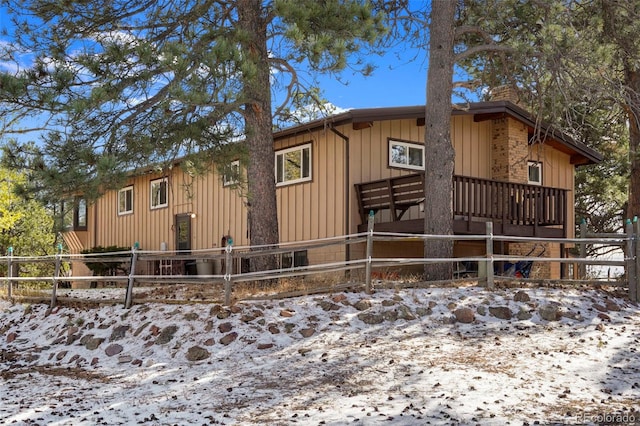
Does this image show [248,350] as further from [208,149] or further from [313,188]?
[313,188]

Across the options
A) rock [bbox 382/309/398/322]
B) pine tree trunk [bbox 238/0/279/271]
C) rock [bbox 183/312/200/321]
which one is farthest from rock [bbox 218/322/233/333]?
pine tree trunk [bbox 238/0/279/271]

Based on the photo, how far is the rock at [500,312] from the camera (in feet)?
30.9

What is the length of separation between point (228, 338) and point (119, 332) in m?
2.09

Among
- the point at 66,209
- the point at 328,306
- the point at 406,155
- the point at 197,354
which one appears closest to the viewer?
the point at 197,354

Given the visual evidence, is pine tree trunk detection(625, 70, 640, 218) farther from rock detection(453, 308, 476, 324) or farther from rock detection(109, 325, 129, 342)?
rock detection(109, 325, 129, 342)

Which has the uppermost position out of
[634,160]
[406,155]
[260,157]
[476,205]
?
[634,160]

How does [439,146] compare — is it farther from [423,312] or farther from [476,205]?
[423,312]

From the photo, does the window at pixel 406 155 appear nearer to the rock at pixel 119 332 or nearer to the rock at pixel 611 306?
the rock at pixel 611 306

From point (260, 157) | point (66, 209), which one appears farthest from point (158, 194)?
point (66, 209)

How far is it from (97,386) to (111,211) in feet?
57.3

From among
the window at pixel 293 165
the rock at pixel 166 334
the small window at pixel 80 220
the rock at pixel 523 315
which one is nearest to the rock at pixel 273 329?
the rock at pixel 166 334

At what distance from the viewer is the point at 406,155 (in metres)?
15.6

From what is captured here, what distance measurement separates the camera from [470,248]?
53.9 feet

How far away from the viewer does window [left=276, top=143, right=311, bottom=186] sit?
15609 mm
